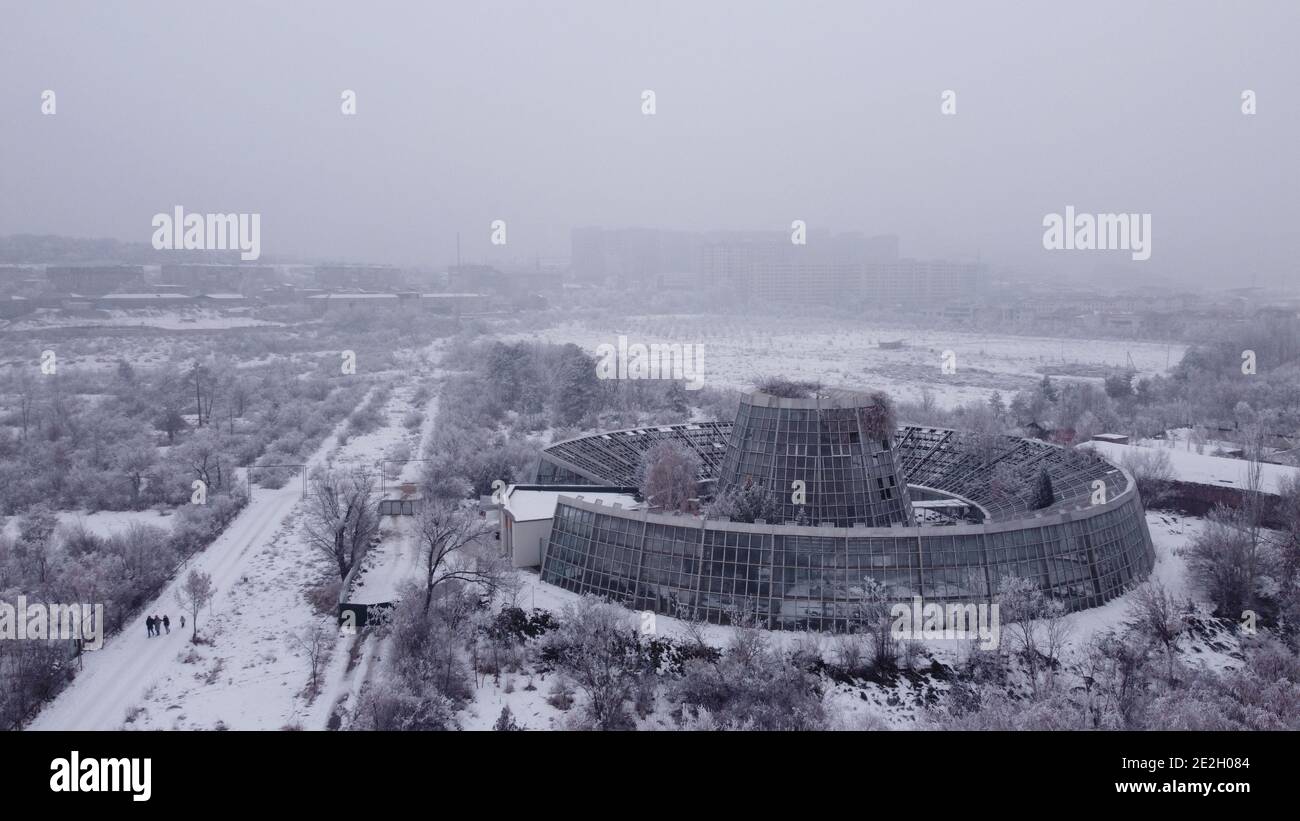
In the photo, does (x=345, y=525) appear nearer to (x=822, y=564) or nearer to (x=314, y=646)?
(x=314, y=646)

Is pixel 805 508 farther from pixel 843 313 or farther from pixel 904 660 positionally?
pixel 843 313

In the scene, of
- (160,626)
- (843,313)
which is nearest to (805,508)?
(160,626)

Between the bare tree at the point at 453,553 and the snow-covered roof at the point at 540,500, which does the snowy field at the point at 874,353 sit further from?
the bare tree at the point at 453,553

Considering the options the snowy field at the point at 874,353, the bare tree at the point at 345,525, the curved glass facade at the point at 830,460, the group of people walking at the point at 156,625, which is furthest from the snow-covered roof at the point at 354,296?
the curved glass facade at the point at 830,460

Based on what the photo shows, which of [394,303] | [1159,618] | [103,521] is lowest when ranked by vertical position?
[1159,618]

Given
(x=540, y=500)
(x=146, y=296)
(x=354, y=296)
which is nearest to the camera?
(x=540, y=500)

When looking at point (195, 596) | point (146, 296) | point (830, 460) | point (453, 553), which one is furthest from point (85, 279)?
point (830, 460)

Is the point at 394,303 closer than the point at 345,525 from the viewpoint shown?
No

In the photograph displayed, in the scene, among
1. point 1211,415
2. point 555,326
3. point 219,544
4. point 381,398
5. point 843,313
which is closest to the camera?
point 219,544
